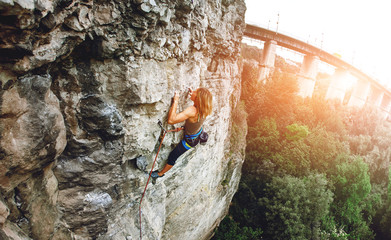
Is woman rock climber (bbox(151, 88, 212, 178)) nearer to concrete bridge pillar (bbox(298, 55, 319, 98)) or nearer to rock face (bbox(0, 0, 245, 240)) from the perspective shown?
rock face (bbox(0, 0, 245, 240))

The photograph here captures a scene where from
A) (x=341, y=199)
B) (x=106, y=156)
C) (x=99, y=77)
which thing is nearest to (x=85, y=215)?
(x=106, y=156)

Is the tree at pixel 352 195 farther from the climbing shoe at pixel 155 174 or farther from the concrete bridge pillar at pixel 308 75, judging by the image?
the climbing shoe at pixel 155 174

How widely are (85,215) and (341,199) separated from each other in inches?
622

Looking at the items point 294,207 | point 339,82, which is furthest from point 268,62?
point 339,82

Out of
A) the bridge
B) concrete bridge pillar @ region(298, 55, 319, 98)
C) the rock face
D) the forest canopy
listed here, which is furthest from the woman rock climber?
concrete bridge pillar @ region(298, 55, 319, 98)

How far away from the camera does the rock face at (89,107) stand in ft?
6.23

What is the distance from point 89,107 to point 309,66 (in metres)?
21.8

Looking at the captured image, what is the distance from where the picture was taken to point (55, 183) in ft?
8.91

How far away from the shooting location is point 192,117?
376 centimetres

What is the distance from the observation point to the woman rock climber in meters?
3.55

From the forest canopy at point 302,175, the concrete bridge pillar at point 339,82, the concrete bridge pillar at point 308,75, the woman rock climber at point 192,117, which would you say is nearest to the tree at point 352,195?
the forest canopy at point 302,175

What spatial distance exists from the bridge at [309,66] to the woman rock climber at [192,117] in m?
13.8

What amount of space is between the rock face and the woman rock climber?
193 mm

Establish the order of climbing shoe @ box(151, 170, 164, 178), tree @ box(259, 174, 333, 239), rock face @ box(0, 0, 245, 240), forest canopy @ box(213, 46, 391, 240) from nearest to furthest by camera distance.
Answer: rock face @ box(0, 0, 245, 240)
climbing shoe @ box(151, 170, 164, 178)
tree @ box(259, 174, 333, 239)
forest canopy @ box(213, 46, 391, 240)
